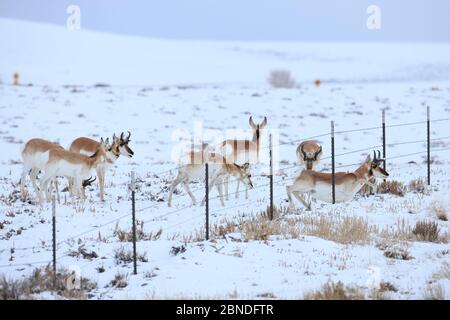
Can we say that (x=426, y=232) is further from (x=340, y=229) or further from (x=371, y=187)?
(x=371, y=187)

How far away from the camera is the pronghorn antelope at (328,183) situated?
14.6m

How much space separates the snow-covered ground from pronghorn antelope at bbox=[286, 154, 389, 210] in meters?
0.29

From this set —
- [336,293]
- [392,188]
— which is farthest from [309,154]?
[336,293]

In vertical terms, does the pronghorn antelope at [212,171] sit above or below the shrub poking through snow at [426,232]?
above

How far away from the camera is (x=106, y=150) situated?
16.7m

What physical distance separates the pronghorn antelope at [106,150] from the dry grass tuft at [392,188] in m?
5.67

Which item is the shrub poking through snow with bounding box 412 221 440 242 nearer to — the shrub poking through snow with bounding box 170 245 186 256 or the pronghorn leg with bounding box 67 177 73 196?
the shrub poking through snow with bounding box 170 245 186 256

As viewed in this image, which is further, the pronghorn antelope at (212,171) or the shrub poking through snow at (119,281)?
the pronghorn antelope at (212,171)

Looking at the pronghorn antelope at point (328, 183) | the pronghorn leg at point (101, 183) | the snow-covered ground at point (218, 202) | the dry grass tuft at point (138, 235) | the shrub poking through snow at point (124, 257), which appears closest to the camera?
the snow-covered ground at point (218, 202)

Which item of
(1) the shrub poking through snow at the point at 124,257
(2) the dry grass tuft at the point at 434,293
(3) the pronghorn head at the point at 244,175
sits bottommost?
(2) the dry grass tuft at the point at 434,293

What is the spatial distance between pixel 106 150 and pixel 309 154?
4587 millimetres

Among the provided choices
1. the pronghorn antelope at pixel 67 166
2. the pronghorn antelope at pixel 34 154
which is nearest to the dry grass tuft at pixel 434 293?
the pronghorn antelope at pixel 67 166

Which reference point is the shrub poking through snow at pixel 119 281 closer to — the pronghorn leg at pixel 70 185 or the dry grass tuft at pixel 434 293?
the dry grass tuft at pixel 434 293

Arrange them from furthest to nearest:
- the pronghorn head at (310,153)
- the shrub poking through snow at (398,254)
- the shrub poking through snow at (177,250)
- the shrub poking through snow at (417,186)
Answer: the pronghorn head at (310,153) → the shrub poking through snow at (417,186) → the shrub poking through snow at (177,250) → the shrub poking through snow at (398,254)
